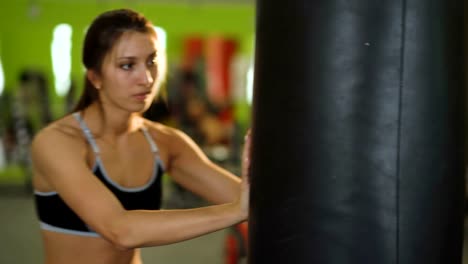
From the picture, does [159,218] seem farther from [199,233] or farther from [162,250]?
[162,250]

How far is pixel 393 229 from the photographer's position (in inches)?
40.8

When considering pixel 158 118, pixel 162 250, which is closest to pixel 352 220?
pixel 162 250

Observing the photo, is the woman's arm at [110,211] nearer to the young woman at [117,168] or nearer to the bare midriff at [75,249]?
the young woman at [117,168]

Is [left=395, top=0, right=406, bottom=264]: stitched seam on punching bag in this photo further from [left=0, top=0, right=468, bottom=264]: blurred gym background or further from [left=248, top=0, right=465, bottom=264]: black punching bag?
[left=0, top=0, right=468, bottom=264]: blurred gym background

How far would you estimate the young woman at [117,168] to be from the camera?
129 cm

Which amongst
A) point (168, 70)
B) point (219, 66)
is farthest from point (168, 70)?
point (219, 66)

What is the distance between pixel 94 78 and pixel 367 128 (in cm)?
79

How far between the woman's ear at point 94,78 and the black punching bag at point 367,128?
60cm

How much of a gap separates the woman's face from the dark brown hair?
1 centimetres

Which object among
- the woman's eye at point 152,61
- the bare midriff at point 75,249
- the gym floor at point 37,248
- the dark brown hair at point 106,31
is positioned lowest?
the gym floor at point 37,248

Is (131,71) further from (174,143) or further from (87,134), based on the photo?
(174,143)

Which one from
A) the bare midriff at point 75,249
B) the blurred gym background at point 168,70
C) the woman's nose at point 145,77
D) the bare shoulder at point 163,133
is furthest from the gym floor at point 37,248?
the woman's nose at point 145,77

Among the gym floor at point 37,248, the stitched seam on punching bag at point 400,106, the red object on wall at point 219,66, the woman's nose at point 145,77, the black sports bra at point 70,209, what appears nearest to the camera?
the stitched seam on punching bag at point 400,106

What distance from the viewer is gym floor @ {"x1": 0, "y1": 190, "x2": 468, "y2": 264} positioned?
4.33 m
